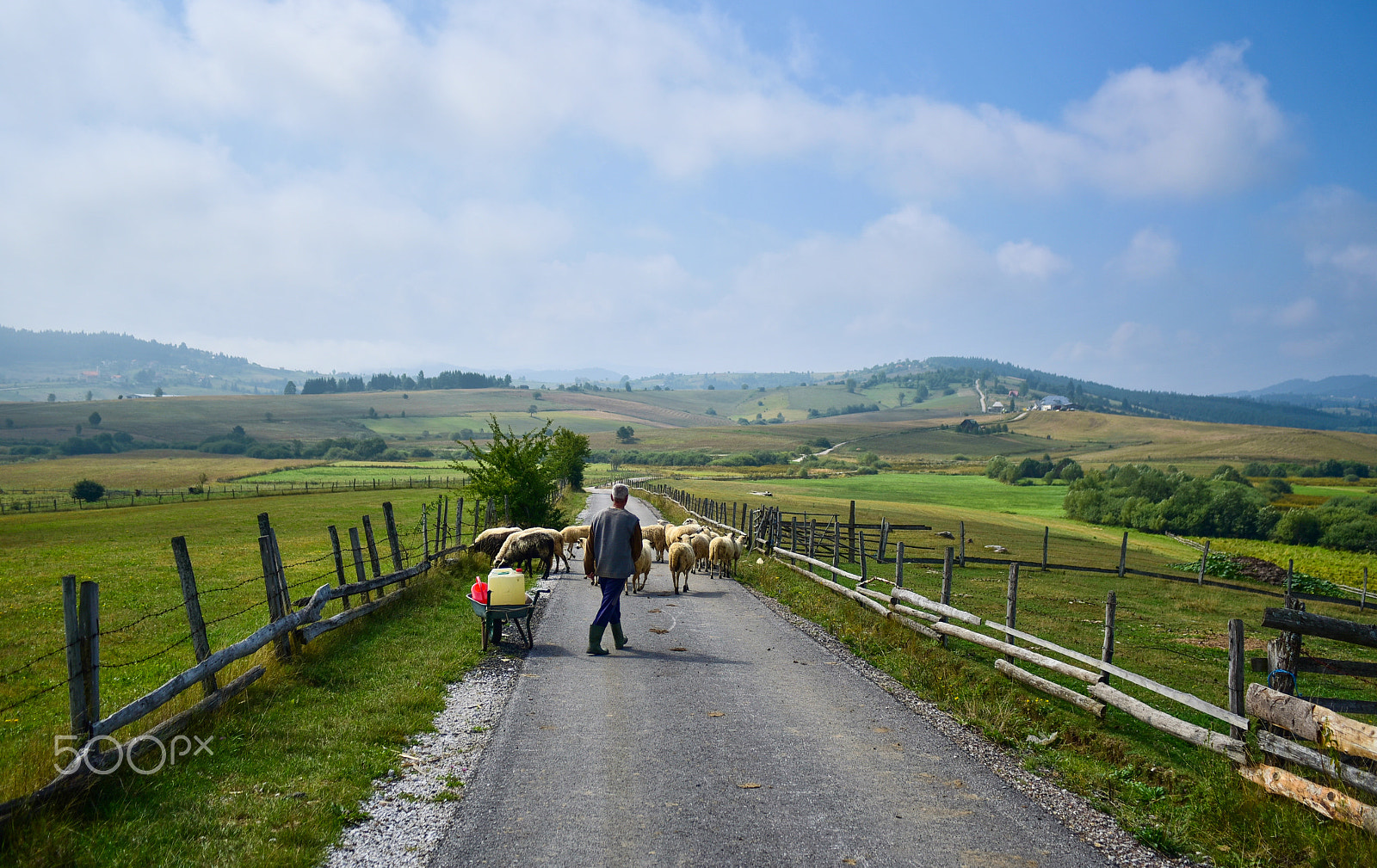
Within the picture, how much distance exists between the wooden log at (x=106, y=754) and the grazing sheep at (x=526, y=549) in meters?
12.1

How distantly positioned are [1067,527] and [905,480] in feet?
150

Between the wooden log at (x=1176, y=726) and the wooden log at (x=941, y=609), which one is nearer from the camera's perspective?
the wooden log at (x=1176, y=726)

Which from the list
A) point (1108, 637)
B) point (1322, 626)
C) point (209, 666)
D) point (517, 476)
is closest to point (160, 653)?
point (209, 666)

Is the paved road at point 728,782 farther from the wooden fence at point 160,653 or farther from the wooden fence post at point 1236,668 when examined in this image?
the wooden fence at point 160,653

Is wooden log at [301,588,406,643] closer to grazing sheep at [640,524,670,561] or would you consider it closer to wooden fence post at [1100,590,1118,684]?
wooden fence post at [1100,590,1118,684]

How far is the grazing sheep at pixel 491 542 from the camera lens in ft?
72.9

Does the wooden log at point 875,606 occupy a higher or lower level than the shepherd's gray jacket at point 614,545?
lower

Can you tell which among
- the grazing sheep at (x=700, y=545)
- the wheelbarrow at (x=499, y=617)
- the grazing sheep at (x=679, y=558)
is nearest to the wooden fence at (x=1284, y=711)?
the wheelbarrow at (x=499, y=617)

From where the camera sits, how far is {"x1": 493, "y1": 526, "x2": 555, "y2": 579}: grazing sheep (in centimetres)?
2020

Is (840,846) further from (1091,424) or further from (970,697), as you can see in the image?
(1091,424)

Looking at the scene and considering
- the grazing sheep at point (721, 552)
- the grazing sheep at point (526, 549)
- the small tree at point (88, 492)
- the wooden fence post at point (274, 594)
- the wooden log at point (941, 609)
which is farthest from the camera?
the small tree at point (88, 492)

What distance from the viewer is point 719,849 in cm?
535

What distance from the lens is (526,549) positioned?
66.8ft

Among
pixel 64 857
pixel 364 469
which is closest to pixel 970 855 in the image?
pixel 64 857
